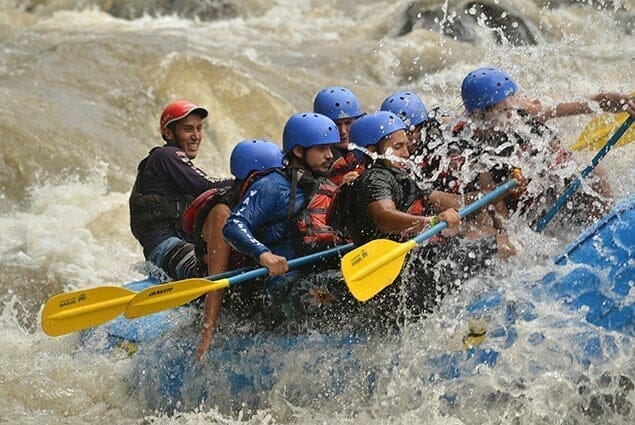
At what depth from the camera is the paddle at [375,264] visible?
4633 mm

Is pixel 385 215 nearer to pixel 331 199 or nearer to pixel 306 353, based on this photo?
pixel 331 199

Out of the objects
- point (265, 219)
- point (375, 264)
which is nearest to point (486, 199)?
point (375, 264)

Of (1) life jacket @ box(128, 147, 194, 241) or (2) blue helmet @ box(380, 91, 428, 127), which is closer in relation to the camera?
(2) blue helmet @ box(380, 91, 428, 127)

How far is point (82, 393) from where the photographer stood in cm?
595

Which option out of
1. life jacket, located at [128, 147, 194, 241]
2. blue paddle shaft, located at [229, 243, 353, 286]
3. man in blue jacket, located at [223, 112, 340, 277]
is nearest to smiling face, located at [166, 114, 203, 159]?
life jacket, located at [128, 147, 194, 241]

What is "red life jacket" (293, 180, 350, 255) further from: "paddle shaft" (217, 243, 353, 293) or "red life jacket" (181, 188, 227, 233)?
"red life jacket" (181, 188, 227, 233)

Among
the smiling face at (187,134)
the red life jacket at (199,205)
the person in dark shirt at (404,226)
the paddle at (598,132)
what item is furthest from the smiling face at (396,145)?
the smiling face at (187,134)

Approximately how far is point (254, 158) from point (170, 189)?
54.4 inches

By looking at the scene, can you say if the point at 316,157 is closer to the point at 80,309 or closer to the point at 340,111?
the point at 340,111

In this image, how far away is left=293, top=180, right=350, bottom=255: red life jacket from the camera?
Answer: 5.22 m

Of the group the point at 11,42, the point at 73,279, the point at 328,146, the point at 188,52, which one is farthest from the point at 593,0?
the point at 328,146

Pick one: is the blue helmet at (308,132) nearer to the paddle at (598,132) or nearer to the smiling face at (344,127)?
the smiling face at (344,127)

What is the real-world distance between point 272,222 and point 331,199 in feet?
1.03

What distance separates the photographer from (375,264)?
464cm
